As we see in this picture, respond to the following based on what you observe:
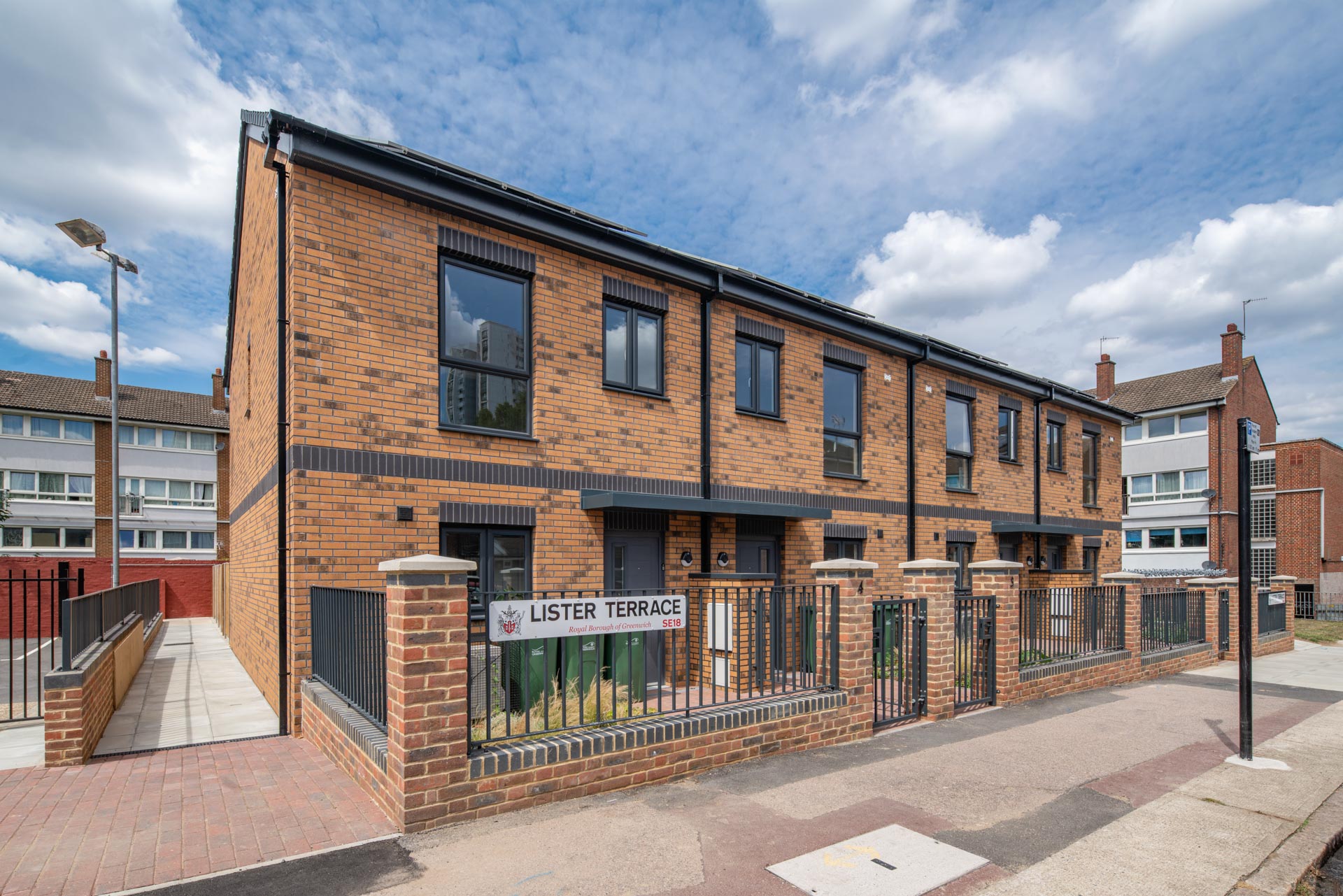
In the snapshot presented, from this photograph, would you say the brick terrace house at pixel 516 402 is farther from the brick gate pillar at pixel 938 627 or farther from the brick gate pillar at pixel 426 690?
the brick gate pillar at pixel 426 690

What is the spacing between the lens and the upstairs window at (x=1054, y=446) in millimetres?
17859

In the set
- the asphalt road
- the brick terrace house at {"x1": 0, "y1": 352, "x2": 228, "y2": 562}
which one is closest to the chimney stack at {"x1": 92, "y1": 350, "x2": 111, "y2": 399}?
the brick terrace house at {"x1": 0, "y1": 352, "x2": 228, "y2": 562}

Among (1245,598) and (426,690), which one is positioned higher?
(1245,598)

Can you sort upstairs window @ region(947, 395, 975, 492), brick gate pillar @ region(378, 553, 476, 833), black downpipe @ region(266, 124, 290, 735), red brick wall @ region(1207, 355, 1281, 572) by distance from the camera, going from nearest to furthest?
1. brick gate pillar @ region(378, 553, 476, 833)
2. black downpipe @ region(266, 124, 290, 735)
3. upstairs window @ region(947, 395, 975, 492)
4. red brick wall @ region(1207, 355, 1281, 572)

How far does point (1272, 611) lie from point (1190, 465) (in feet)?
64.8

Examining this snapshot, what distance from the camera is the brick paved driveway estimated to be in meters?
4.09

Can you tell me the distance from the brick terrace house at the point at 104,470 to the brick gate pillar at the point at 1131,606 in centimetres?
3536

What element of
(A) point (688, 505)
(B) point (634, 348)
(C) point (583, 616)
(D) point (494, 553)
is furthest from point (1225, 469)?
(C) point (583, 616)

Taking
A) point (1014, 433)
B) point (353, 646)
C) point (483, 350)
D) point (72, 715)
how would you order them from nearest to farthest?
point (353, 646) < point (72, 715) < point (483, 350) < point (1014, 433)

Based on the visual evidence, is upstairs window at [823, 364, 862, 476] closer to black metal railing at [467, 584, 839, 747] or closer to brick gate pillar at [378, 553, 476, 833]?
black metal railing at [467, 584, 839, 747]

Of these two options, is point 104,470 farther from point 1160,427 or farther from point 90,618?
point 1160,427

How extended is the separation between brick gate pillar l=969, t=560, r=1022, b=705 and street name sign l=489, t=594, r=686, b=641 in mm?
4628

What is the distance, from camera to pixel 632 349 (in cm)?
987

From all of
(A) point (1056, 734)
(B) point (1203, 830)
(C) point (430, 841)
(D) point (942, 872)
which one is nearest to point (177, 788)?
(C) point (430, 841)
